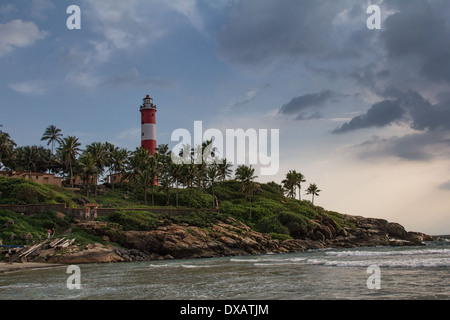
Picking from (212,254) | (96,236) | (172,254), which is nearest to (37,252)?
(96,236)

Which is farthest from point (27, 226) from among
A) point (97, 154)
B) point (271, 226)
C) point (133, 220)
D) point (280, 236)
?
point (271, 226)

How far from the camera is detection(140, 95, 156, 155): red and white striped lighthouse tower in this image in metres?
76.1

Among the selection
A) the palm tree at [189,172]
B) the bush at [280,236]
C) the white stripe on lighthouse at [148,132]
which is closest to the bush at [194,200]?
the palm tree at [189,172]

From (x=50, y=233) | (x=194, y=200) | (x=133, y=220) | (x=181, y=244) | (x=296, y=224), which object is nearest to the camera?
(x=50, y=233)

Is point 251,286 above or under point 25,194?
under

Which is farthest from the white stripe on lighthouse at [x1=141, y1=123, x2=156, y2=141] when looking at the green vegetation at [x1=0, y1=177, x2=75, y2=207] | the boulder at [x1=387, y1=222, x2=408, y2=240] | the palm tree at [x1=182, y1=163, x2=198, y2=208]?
the boulder at [x1=387, y1=222, x2=408, y2=240]

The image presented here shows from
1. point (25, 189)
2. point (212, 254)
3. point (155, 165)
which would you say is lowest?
point (212, 254)

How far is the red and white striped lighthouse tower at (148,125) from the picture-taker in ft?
250

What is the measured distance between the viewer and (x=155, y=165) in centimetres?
6662

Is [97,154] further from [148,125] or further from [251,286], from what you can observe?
[251,286]

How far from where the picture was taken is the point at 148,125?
76.8 meters

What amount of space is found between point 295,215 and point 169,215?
2117 cm
